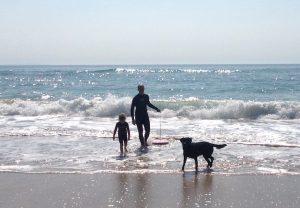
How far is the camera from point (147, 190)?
7773 mm

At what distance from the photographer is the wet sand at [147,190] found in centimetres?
704

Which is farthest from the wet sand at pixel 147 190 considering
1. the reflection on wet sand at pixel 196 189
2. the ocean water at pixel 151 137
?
the ocean water at pixel 151 137

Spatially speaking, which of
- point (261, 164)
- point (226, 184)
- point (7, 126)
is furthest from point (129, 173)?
point (7, 126)

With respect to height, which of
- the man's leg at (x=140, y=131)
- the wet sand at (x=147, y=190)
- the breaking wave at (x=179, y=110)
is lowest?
the breaking wave at (x=179, y=110)

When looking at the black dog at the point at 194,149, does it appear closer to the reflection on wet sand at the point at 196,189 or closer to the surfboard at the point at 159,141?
the reflection on wet sand at the point at 196,189

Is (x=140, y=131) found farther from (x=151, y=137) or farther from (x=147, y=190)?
(x=147, y=190)

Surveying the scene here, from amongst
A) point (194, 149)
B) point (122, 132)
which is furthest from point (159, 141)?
point (194, 149)

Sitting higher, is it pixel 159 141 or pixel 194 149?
pixel 194 149

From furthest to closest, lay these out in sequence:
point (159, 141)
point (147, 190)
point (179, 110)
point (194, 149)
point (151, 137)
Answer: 1. point (179, 110)
2. point (151, 137)
3. point (159, 141)
4. point (194, 149)
5. point (147, 190)

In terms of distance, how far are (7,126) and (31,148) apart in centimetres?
557

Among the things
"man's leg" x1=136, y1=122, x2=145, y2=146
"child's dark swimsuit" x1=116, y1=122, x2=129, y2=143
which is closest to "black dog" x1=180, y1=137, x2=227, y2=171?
"child's dark swimsuit" x1=116, y1=122, x2=129, y2=143

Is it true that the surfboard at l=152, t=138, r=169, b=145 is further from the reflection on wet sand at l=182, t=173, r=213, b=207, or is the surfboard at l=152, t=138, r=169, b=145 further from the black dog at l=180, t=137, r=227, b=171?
the reflection on wet sand at l=182, t=173, r=213, b=207

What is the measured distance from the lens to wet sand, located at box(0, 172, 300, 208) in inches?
277

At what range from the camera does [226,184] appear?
26.9 feet
